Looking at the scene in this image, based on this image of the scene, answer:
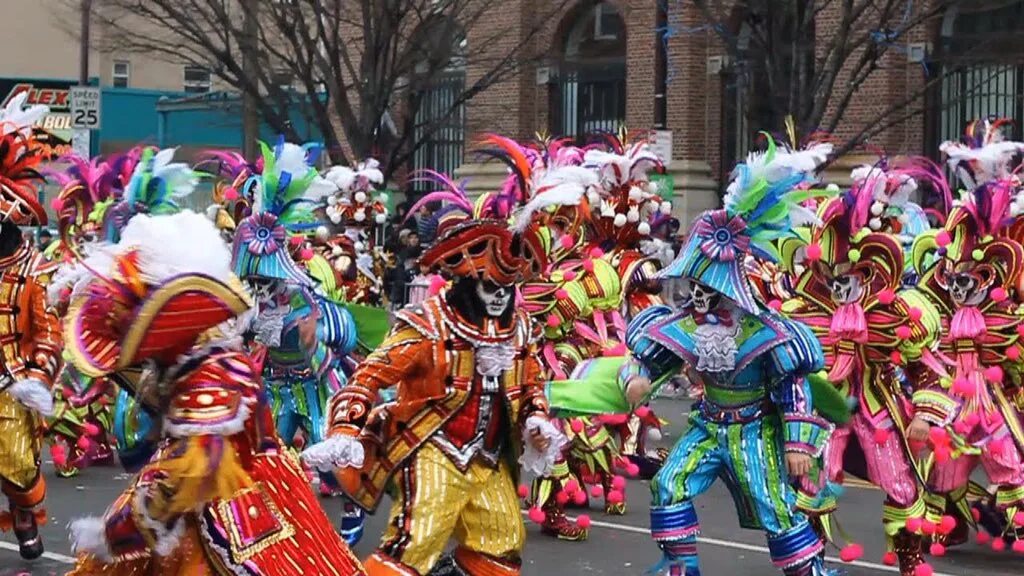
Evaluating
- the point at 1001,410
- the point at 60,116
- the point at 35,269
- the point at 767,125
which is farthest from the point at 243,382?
the point at 60,116

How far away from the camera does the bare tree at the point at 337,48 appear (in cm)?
2444

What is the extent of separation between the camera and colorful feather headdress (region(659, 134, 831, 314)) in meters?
8.31

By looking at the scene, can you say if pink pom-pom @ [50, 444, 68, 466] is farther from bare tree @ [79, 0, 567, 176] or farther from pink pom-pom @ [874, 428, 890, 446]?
bare tree @ [79, 0, 567, 176]

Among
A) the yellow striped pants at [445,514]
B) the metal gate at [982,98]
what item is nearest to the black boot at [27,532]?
the yellow striped pants at [445,514]

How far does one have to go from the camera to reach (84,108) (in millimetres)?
28703

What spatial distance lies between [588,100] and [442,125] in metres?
5.23

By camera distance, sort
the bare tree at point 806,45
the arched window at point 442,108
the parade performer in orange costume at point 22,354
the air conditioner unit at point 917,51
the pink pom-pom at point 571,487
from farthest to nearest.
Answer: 1. the arched window at point 442,108
2. the air conditioner unit at point 917,51
3. the bare tree at point 806,45
4. the pink pom-pom at point 571,487
5. the parade performer in orange costume at point 22,354

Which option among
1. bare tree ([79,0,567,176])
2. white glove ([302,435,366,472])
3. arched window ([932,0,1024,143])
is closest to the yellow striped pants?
white glove ([302,435,366,472])

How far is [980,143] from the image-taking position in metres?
12.2

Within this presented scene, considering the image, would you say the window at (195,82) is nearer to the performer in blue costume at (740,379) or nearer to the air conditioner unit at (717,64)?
the air conditioner unit at (717,64)

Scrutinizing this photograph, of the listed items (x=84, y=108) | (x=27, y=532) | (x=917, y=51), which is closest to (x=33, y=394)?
(x=27, y=532)

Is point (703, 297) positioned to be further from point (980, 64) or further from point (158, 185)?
point (980, 64)

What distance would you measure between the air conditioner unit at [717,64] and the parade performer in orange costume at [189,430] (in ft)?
74.2

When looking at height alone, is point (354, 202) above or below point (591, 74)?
below
